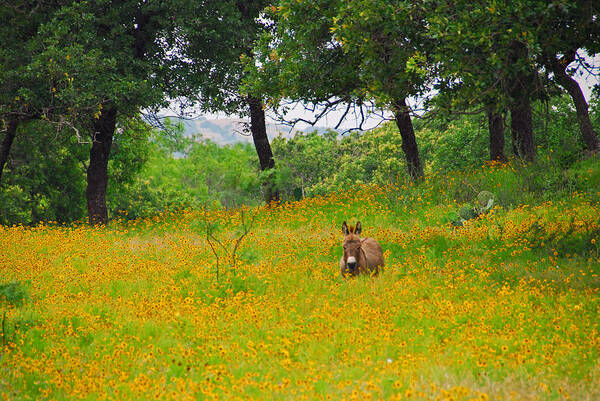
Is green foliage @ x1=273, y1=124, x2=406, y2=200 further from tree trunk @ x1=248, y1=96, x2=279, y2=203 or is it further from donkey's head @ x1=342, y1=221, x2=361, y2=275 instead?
donkey's head @ x1=342, y1=221, x2=361, y2=275

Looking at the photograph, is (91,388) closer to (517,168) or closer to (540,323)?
(540,323)

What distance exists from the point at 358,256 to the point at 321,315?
264cm

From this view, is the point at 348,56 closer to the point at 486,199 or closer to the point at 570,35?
the point at 486,199

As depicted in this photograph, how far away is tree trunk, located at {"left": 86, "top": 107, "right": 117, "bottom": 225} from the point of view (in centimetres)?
2127

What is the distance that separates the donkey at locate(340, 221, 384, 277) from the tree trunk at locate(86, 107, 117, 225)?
13.4 metres

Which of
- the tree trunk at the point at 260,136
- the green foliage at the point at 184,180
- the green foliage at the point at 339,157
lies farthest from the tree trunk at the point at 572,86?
the green foliage at the point at 339,157

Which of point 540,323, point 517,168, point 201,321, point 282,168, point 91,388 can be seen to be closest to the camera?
point 91,388

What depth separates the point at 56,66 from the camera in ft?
54.4

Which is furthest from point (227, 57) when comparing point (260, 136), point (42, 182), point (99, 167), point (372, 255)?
point (42, 182)

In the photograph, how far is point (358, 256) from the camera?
10906 millimetres

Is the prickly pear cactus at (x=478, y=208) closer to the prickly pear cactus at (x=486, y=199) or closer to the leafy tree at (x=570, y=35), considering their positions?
the prickly pear cactus at (x=486, y=199)

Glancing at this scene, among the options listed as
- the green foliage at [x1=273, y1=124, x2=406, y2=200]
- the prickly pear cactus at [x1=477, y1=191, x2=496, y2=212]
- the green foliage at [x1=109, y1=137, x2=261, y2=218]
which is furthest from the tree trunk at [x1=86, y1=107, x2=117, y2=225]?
the green foliage at [x1=273, y1=124, x2=406, y2=200]

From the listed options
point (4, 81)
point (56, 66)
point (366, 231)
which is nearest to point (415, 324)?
point (366, 231)

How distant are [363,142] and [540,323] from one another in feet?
186
